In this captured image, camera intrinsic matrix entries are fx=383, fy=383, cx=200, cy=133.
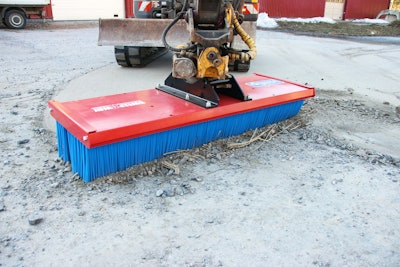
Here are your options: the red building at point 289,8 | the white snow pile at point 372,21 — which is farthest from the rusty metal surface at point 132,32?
the white snow pile at point 372,21

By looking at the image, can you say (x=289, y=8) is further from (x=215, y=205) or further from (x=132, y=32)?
(x=215, y=205)

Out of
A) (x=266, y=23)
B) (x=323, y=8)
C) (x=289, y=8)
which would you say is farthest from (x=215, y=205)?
(x=323, y=8)

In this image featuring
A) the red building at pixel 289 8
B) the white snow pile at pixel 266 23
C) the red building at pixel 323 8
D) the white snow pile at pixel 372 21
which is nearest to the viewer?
the white snow pile at pixel 266 23

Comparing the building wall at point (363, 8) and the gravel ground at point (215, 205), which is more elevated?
the building wall at point (363, 8)

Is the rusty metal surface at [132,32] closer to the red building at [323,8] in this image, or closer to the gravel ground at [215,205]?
the gravel ground at [215,205]

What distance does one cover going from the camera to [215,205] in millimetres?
2408

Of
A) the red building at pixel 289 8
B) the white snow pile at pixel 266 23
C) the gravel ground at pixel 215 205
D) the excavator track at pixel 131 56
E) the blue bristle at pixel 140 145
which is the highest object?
the red building at pixel 289 8

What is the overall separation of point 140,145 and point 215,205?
2.22 feet

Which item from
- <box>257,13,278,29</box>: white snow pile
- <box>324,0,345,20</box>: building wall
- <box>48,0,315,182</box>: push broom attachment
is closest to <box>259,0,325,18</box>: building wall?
<box>324,0,345,20</box>: building wall

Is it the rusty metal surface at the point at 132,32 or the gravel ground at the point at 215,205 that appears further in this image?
the rusty metal surface at the point at 132,32

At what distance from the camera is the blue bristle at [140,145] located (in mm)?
2516

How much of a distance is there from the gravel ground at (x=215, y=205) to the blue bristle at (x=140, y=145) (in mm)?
64

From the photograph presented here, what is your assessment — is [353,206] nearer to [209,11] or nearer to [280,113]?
[280,113]

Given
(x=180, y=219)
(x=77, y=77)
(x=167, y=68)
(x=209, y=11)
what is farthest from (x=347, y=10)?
(x=180, y=219)
